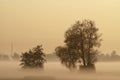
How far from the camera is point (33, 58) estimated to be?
44000 mm

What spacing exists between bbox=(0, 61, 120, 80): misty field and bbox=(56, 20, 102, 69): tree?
1275 mm

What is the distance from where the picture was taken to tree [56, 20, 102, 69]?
4353cm

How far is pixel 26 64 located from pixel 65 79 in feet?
23.7

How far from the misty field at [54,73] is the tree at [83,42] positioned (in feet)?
A: 4.18

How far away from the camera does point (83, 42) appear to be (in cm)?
4416

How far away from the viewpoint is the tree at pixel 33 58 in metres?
43.1

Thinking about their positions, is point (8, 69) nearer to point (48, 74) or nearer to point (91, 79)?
point (48, 74)

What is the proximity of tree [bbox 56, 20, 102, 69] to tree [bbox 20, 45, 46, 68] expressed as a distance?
200 cm

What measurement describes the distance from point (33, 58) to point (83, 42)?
18.4 ft

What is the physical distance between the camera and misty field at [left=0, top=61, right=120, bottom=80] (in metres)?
38.5

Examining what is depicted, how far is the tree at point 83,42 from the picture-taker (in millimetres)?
43531

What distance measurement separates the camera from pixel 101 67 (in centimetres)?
4294

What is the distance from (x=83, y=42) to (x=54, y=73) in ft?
16.5

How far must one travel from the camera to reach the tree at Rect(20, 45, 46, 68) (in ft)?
141
